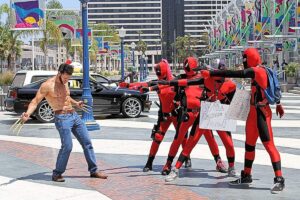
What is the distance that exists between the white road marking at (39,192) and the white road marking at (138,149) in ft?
9.57

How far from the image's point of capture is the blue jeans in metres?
7.27

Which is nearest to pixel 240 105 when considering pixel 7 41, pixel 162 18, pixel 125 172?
pixel 125 172

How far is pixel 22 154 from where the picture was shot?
9820 millimetres

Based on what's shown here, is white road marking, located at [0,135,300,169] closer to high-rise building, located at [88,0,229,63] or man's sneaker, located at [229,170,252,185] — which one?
man's sneaker, located at [229,170,252,185]

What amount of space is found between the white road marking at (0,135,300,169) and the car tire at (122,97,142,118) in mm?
4924

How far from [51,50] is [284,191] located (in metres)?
139

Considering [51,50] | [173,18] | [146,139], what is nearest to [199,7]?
[173,18]

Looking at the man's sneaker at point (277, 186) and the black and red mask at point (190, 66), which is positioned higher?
the black and red mask at point (190, 66)

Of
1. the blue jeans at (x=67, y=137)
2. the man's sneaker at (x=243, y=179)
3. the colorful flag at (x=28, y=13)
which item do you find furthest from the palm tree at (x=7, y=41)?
the man's sneaker at (x=243, y=179)

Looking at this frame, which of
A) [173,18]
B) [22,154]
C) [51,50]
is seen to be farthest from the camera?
[173,18]

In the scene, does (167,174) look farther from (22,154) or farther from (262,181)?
(22,154)

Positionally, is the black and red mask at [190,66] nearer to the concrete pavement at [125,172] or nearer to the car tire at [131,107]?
the concrete pavement at [125,172]

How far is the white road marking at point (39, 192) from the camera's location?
21.2 ft

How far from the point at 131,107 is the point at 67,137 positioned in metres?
9.50
